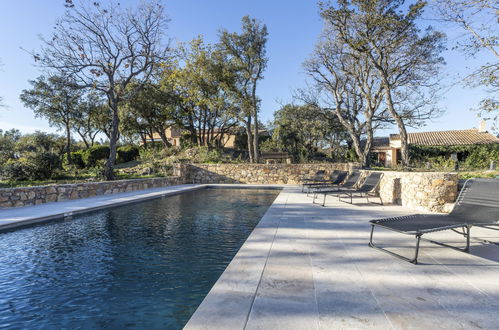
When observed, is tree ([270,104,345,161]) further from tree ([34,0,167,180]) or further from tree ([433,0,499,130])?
tree ([34,0,167,180])

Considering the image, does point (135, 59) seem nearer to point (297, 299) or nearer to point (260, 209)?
point (260, 209)

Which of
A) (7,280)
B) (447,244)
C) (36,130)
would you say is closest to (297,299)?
(447,244)

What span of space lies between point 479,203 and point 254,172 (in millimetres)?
13025

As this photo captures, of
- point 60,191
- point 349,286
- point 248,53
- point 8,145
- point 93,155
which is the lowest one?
point 349,286

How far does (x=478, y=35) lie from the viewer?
945 cm

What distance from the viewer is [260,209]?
7.75m

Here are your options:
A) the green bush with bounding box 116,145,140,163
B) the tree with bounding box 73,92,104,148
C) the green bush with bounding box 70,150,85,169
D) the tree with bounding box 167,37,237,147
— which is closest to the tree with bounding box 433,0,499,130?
the tree with bounding box 167,37,237,147

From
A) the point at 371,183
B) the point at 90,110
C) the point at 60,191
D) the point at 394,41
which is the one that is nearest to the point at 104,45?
the point at 60,191

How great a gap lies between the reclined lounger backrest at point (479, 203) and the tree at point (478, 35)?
7723 millimetres

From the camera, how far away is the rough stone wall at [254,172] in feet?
52.4

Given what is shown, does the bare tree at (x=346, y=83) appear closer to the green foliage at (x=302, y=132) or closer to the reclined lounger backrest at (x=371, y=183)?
the green foliage at (x=302, y=132)

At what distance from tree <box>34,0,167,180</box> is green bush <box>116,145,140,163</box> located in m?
13.3

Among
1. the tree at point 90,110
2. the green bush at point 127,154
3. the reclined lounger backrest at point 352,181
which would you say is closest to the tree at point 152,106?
the green bush at point 127,154

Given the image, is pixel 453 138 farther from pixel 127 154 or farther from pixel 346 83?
pixel 127 154
